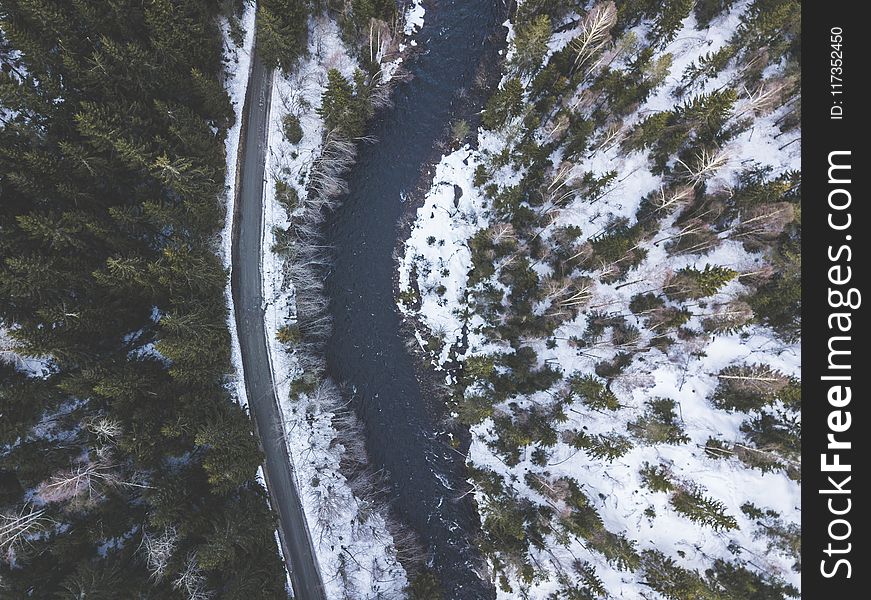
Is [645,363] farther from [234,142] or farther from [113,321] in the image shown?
[113,321]

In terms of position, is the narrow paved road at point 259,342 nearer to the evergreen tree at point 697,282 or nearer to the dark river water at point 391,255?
the dark river water at point 391,255

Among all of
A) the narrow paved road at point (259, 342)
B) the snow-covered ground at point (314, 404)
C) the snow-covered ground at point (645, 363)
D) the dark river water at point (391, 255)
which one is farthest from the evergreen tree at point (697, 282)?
the narrow paved road at point (259, 342)

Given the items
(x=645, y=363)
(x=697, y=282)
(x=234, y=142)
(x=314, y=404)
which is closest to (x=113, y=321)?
(x=314, y=404)

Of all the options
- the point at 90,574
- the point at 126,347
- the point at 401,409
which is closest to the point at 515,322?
the point at 401,409

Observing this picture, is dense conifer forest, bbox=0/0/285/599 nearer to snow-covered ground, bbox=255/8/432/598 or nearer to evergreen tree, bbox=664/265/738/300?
snow-covered ground, bbox=255/8/432/598

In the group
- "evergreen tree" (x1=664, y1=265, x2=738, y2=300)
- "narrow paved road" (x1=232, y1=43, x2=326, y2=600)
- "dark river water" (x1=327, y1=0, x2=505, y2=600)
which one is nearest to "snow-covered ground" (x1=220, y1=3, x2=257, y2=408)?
"narrow paved road" (x1=232, y1=43, x2=326, y2=600)
